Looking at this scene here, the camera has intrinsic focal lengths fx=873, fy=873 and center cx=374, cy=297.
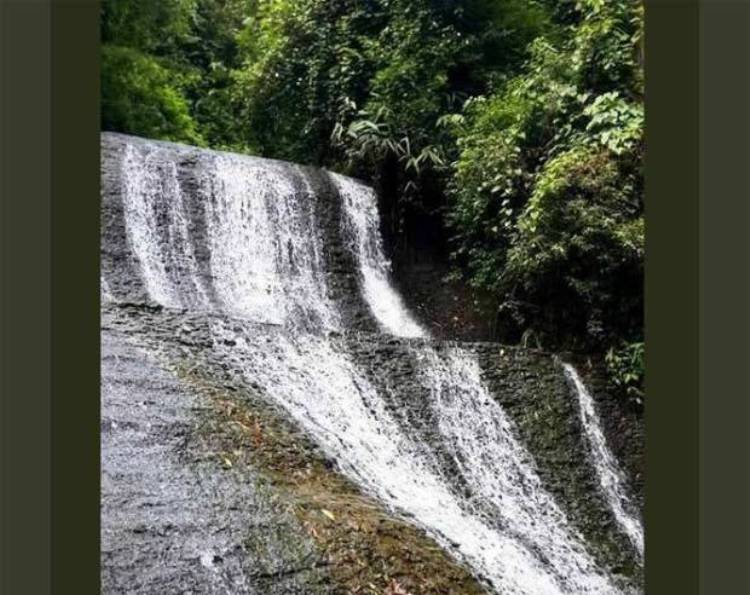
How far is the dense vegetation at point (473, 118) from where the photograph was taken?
7578 millimetres

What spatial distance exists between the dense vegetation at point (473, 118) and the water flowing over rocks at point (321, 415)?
0.87 metres

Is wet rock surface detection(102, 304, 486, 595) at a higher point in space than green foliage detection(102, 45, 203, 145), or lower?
lower

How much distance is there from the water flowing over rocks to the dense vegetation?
2.86 ft

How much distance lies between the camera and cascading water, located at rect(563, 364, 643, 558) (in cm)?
625

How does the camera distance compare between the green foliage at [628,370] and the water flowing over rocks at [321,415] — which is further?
the green foliage at [628,370]

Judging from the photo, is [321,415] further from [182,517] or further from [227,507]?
[182,517]

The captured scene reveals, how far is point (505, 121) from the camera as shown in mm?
9188

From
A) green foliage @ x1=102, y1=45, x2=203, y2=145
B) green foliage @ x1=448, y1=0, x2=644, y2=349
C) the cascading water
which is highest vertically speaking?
green foliage @ x1=102, y1=45, x2=203, y2=145
